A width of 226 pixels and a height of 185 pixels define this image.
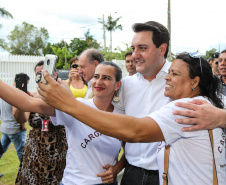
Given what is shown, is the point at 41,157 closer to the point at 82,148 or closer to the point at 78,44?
the point at 82,148

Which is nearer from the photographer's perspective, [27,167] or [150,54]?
[150,54]

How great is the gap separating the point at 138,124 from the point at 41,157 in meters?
2.21

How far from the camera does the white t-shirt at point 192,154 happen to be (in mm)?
1423

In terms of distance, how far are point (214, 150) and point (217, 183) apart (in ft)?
0.71

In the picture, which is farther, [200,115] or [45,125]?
[45,125]

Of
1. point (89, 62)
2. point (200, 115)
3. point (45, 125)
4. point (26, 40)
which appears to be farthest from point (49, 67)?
point (26, 40)

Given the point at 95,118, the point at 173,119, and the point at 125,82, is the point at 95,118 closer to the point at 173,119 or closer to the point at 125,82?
the point at 173,119

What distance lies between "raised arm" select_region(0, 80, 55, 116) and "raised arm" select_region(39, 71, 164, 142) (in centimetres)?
64

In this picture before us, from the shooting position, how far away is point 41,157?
310cm

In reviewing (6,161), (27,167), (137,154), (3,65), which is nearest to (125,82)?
(137,154)

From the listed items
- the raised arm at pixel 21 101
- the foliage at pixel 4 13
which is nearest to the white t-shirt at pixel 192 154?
the raised arm at pixel 21 101

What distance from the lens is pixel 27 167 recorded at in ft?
10.2

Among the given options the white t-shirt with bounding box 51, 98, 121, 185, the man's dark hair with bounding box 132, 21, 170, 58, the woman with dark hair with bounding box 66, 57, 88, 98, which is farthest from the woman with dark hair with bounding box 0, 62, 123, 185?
the woman with dark hair with bounding box 66, 57, 88, 98

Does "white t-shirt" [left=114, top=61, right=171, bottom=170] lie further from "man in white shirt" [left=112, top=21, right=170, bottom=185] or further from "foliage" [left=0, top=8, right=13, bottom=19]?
"foliage" [left=0, top=8, right=13, bottom=19]
